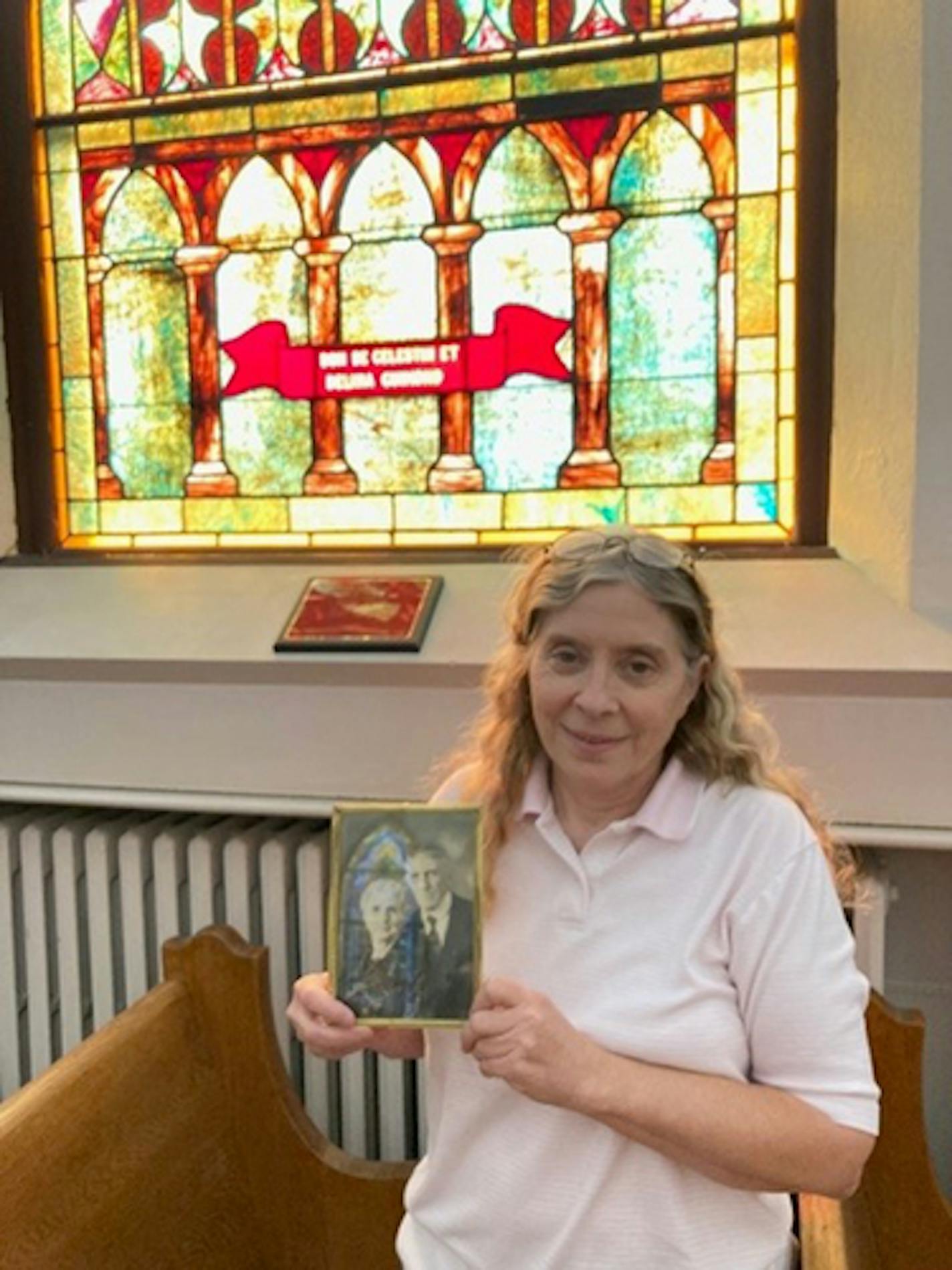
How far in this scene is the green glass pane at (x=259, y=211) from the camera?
2.80 metres

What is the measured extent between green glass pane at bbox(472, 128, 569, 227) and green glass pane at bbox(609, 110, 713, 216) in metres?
0.14

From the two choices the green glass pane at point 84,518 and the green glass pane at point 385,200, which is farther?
the green glass pane at point 84,518

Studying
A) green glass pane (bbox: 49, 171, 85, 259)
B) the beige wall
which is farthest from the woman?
green glass pane (bbox: 49, 171, 85, 259)

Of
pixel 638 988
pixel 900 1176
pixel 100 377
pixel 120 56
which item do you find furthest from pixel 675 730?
pixel 120 56

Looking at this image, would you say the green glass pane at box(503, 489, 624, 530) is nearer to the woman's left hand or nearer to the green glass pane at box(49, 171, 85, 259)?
the green glass pane at box(49, 171, 85, 259)

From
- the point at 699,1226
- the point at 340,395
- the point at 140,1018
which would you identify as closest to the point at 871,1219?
the point at 699,1226

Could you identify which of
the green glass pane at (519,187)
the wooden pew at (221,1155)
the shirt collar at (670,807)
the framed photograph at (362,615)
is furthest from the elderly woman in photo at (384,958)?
the green glass pane at (519,187)

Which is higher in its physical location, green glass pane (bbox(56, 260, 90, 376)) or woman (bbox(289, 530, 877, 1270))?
green glass pane (bbox(56, 260, 90, 376))

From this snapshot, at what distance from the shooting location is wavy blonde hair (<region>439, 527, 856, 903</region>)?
4.39 feet

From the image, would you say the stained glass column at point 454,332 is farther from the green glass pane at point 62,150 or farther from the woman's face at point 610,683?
the woman's face at point 610,683

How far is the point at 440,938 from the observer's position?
50.8 inches

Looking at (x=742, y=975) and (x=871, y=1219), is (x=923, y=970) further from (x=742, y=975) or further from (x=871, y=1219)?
(x=742, y=975)

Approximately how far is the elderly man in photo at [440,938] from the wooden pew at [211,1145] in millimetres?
749

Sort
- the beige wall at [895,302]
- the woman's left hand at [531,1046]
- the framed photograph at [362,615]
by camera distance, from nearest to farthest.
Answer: the woman's left hand at [531,1046]
the beige wall at [895,302]
the framed photograph at [362,615]
